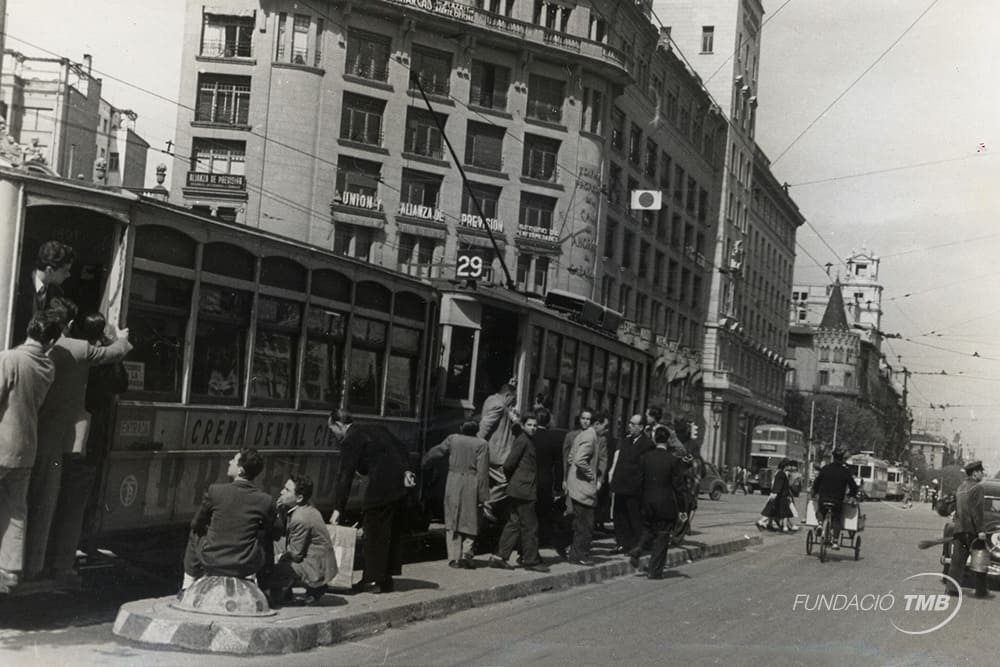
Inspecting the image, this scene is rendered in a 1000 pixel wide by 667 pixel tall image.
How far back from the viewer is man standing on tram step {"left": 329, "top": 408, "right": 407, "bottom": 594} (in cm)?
993

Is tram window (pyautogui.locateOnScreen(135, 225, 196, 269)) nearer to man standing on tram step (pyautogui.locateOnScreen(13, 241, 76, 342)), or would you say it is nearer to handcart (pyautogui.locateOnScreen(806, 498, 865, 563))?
man standing on tram step (pyautogui.locateOnScreen(13, 241, 76, 342))

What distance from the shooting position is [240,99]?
148ft

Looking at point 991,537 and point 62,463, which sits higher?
point 62,463

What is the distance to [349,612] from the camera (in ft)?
28.8

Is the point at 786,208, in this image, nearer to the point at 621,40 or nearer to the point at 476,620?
the point at 621,40

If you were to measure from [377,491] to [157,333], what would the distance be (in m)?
2.20

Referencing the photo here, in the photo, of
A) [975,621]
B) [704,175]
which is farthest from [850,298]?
[975,621]

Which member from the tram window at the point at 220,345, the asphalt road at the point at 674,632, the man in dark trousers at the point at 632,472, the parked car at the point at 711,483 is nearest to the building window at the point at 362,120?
the parked car at the point at 711,483

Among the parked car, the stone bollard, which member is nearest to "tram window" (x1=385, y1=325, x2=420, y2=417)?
the stone bollard

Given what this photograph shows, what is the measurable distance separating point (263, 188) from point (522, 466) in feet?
109

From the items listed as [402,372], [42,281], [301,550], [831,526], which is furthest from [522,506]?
[831,526]

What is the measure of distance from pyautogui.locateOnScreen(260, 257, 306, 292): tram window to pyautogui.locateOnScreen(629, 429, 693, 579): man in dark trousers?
179 inches

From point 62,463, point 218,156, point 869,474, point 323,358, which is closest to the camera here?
point 62,463

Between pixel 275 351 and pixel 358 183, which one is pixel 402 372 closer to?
pixel 275 351
